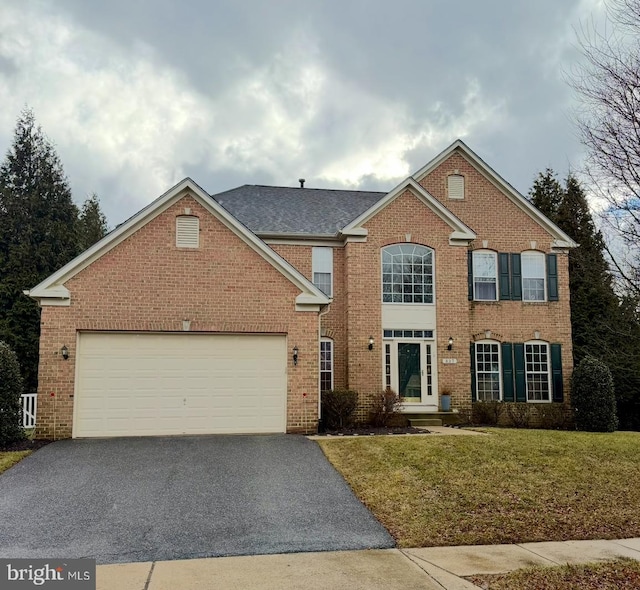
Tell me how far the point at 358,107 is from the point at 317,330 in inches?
269

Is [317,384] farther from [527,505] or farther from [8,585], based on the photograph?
[8,585]

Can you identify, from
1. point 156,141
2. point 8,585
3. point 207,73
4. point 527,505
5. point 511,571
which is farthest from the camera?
point 156,141

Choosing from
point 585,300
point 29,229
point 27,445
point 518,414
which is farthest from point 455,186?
point 29,229

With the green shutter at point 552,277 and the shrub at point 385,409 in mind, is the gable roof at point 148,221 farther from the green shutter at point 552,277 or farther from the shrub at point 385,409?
the green shutter at point 552,277

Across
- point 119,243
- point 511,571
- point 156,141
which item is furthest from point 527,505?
point 156,141

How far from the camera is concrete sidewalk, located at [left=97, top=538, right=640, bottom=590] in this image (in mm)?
5133

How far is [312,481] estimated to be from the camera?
29.0 feet

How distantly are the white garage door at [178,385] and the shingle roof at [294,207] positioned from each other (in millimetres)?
5136

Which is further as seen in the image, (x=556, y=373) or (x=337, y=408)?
(x=556, y=373)

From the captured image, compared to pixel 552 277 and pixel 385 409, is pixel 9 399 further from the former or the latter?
pixel 552 277

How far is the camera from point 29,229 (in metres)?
24.4

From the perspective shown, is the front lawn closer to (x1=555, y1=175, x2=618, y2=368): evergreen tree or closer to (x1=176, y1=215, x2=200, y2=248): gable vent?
(x1=176, y1=215, x2=200, y2=248): gable vent

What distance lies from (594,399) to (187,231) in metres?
12.6

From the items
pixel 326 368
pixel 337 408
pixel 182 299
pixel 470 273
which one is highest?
pixel 470 273
